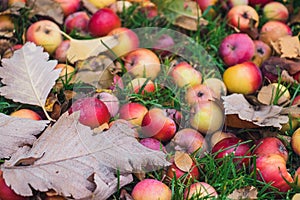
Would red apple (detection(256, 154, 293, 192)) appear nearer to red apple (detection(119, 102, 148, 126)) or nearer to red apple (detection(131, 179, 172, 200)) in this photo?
red apple (detection(131, 179, 172, 200))

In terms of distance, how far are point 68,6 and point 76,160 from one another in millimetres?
1404

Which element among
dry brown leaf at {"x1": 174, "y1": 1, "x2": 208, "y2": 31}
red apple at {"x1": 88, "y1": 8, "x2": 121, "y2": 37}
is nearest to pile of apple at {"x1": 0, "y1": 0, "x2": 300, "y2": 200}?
red apple at {"x1": 88, "y1": 8, "x2": 121, "y2": 37}

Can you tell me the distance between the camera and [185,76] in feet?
9.57

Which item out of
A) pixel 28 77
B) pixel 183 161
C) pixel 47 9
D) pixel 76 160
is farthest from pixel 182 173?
pixel 47 9

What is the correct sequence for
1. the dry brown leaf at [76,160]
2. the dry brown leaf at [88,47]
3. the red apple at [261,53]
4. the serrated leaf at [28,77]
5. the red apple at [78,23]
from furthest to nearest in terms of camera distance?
the red apple at [78,23], the red apple at [261,53], the dry brown leaf at [88,47], the serrated leaf at [28,77], the dry brown leaf at [76,160]

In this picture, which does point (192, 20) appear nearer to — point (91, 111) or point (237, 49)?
point (237, 49)

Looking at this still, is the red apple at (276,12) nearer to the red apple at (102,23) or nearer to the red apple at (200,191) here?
the red apple at (102,23)

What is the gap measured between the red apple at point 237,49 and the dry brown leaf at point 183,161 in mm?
851

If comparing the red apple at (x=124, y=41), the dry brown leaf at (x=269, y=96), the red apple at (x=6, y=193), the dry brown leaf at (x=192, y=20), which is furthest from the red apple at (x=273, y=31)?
the red apple at (x=6, y=193)

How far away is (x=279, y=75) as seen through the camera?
2.95m

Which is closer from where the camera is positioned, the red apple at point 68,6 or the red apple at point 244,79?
the red apple at point 244,79

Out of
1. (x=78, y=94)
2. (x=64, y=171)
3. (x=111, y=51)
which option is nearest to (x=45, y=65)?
(x=78, y=94)

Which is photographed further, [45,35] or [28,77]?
[45,35]

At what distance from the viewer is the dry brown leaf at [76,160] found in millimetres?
2197
